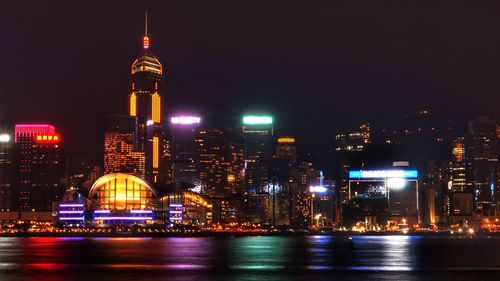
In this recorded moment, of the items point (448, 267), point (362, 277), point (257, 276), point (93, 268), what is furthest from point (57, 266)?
point (448, 267)

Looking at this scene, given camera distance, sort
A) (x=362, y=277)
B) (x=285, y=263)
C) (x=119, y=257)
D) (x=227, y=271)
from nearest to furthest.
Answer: (x=362, y=277)
(x=227, y=271)
(x=285, y=263)
(x=119, y=257)

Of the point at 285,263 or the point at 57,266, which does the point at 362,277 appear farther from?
the point at 57,266

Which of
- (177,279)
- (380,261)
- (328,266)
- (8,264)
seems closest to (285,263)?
(328,266)

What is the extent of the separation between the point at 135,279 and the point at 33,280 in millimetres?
8911

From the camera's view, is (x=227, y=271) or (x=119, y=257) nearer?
(x=227, y=271)

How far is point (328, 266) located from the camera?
90375 mm

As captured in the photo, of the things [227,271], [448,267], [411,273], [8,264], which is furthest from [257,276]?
[8,264]

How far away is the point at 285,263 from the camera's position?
9494 centimetres

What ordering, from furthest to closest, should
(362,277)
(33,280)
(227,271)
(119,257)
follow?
(119,257), (227,271), (362,277), (33,280)

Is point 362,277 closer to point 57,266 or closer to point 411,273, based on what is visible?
point 411,273

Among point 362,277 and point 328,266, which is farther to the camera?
point 328,266


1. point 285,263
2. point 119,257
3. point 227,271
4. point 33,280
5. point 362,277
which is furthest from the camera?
point 119,257

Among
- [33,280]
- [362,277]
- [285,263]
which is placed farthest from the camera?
[285,263]

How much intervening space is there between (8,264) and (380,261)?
45.2m
